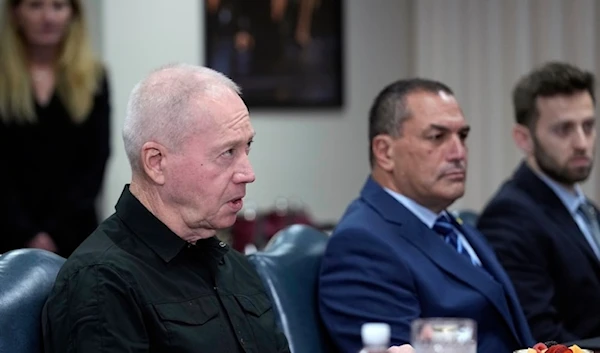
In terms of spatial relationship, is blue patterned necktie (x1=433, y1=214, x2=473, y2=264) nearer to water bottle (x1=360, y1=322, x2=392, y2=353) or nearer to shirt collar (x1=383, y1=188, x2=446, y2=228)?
shirt collar (x1=383, y1=188, x2=446, y2=228)

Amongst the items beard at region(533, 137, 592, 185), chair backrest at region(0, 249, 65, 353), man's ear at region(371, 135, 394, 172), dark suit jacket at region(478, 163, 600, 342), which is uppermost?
man's ear at region(371, 135, 394, 172)

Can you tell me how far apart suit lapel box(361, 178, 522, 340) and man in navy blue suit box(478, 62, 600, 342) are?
0.32 m

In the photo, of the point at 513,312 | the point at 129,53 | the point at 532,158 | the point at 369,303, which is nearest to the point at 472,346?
the point at 369,303

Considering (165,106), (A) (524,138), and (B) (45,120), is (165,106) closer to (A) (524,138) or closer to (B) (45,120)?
(B) (45,120)

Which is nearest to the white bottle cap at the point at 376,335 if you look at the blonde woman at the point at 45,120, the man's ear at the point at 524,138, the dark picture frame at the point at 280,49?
the man's ear at the point at 524,138

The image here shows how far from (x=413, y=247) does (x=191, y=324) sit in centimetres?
88

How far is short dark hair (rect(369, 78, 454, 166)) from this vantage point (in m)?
2.83

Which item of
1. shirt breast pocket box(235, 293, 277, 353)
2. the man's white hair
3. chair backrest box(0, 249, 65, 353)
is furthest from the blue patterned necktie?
chair backrest box(0, 249, 65, 353)

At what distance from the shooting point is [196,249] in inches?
81.7

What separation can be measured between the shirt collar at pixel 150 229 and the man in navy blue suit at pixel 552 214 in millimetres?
1332

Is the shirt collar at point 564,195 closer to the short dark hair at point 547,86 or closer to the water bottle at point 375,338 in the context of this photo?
the short dark hair at point 547,86

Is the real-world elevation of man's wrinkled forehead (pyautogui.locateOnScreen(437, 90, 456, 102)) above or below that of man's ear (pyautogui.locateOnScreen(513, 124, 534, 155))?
above

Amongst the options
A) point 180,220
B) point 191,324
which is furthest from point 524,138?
point 191,324

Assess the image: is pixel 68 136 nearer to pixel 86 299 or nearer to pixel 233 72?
pixel 86 299
